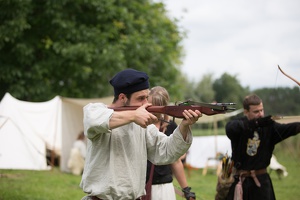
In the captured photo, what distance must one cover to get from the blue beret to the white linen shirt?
198 millimetres

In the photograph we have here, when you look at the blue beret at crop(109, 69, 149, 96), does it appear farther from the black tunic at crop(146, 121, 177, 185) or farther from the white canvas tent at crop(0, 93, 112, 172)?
the white canvas tent at crop(0, 93, 112, 172)

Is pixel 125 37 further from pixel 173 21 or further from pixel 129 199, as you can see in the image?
pixel 129 199

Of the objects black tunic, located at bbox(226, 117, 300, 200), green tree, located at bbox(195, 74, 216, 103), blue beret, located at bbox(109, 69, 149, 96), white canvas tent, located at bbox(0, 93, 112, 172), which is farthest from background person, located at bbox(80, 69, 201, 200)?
green tree, located at bbox(195, 74, 216, 103)

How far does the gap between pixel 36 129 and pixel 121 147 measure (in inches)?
436

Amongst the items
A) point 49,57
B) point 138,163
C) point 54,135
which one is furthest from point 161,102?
point 49,57

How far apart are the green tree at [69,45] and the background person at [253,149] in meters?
10.2

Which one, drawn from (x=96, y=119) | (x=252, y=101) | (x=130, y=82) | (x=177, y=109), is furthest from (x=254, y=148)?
(x=96, y=119)

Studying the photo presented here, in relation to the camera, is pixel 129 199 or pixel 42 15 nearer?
Answer: pixel 129 199

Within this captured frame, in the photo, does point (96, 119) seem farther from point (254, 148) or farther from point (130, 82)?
point (254, 148)

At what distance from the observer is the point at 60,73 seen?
15.9 metres

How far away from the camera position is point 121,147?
3.05 m

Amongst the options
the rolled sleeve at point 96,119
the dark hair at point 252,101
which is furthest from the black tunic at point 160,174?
the rolled sleeve at point 96,119

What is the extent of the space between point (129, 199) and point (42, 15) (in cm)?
1326

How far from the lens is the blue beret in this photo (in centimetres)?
304
